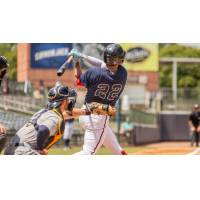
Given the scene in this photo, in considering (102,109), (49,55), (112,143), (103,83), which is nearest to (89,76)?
(103,83)

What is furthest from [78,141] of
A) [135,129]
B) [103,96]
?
[103,96]

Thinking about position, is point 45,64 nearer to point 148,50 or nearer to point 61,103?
point 148,50

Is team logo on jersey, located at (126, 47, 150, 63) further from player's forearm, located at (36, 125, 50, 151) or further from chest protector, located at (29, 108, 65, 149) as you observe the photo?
player's forearm, located at (36, 125, 50, 151)

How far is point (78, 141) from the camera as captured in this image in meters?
13.3

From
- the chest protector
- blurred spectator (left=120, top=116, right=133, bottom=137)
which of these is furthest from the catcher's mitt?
blurred spectator (left=120, top=116, right=133, bottom=137)

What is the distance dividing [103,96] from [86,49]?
18431 mm

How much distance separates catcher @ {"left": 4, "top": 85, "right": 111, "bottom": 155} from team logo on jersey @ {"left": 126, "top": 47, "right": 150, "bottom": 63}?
21.9 metres

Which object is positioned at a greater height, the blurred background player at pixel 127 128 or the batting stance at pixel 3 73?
the batting stance at pixel 3 73

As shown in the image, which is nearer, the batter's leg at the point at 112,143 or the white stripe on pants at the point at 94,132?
the white stripe on pants at the point at 94,132

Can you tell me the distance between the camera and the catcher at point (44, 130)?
3.00 m

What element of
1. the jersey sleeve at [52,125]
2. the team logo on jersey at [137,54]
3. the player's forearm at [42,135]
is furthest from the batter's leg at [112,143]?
the team logo on jersey at [137,54]

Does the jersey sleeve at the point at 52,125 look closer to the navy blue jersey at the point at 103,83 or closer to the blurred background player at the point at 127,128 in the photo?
the navy blue jersey at the point at 103,83

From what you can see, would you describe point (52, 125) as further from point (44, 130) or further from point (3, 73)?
point (3, 73)

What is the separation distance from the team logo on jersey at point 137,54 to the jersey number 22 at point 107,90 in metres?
20.7
